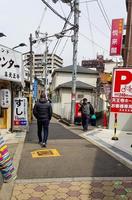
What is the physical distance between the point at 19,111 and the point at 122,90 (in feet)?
19.2

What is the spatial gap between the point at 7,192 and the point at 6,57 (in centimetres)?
808

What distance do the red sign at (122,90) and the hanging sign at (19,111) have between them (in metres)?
5.19

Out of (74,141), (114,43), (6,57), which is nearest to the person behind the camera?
(74,141)

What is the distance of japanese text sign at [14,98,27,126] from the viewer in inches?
524

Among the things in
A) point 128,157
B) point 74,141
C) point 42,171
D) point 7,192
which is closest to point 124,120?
point 74,141

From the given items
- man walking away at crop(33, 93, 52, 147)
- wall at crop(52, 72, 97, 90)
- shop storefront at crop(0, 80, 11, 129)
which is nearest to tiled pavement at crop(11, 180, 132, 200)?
man walking away at crop(33, 93, 52, 147)

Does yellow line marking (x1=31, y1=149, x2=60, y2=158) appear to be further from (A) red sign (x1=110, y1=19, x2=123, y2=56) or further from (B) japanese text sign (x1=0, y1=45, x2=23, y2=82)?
(A) red sign (x1=110, y1=19, x2=123, y2=56)

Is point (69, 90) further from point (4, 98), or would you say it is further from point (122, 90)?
point (122, 90)

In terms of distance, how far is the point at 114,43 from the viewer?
57.6 feet

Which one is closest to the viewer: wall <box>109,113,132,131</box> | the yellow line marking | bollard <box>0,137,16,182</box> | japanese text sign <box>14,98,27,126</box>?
bollard <box>0,137,16,182</box>

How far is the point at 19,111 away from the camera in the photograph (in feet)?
43.9

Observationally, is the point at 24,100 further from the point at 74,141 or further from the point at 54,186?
A: the point at 54,186

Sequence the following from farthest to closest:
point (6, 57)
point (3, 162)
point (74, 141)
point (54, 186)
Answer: point (6, 57) → point (74, 141) → point (54, 186) → point (3, 162)

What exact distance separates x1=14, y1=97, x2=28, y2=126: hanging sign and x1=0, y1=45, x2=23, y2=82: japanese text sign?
121cm
